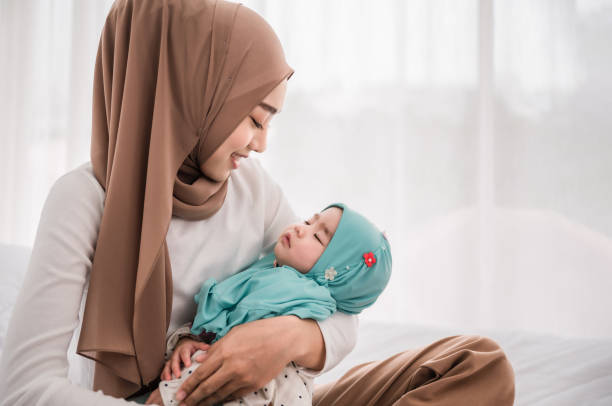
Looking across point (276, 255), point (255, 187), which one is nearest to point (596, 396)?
point (276, 255)

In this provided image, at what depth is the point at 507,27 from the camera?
2965 millimetres

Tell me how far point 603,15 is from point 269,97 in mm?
2384

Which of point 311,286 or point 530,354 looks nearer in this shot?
point 311,286

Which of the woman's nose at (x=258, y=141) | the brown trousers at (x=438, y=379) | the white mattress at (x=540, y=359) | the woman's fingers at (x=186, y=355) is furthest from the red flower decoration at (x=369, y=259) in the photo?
the white mattress at (x=540, y=359)

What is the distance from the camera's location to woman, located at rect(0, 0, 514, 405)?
3.42 feet

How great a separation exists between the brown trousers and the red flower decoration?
0.24m

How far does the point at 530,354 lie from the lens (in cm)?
196

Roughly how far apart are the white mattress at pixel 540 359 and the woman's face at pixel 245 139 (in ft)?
2.97

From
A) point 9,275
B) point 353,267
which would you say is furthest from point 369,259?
point 9,275

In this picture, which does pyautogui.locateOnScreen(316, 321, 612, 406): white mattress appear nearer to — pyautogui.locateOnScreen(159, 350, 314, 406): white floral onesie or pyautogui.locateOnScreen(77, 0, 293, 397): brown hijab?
pyautogui.locateOnScreen(159, 350, 314, 406): white floral onesie

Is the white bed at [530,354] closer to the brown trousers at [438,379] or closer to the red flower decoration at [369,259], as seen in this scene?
the brown trousers at [438,379]

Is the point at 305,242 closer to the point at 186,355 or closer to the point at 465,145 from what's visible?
the point at 186,355

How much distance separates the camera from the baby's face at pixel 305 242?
1374 millimetres

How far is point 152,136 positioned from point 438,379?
0.82 metres
